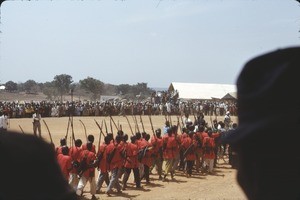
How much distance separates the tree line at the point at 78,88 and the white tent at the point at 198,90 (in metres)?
14.4

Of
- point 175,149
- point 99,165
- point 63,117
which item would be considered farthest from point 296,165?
point 63,117

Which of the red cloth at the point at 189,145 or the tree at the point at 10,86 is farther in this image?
the tree at the point at 10,86

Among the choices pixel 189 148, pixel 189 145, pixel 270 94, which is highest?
pixel 270 94

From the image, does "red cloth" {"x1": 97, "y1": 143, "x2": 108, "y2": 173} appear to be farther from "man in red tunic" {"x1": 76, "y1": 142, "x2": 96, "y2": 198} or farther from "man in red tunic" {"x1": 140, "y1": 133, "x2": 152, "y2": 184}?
"man in red tunic" {"x1": 140, "y1": 133, "x2": 152, "y2": 184}

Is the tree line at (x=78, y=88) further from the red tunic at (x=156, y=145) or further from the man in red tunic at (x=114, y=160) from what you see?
the man in red tunic at (x=114, y=160)

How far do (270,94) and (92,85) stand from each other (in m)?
70.4

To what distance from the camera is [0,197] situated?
1.09 m

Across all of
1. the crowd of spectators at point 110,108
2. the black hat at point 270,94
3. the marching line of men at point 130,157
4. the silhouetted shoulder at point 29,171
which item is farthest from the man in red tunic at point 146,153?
the crowd of spectators at point 110,108

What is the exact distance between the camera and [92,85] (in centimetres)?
7056

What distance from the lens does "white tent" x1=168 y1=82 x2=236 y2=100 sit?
48656 mm

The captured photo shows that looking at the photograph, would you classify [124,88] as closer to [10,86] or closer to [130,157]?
[10,86]

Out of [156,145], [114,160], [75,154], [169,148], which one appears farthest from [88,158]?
[169,148]

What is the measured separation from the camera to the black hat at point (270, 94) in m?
1.01

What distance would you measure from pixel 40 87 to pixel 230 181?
95.0m
